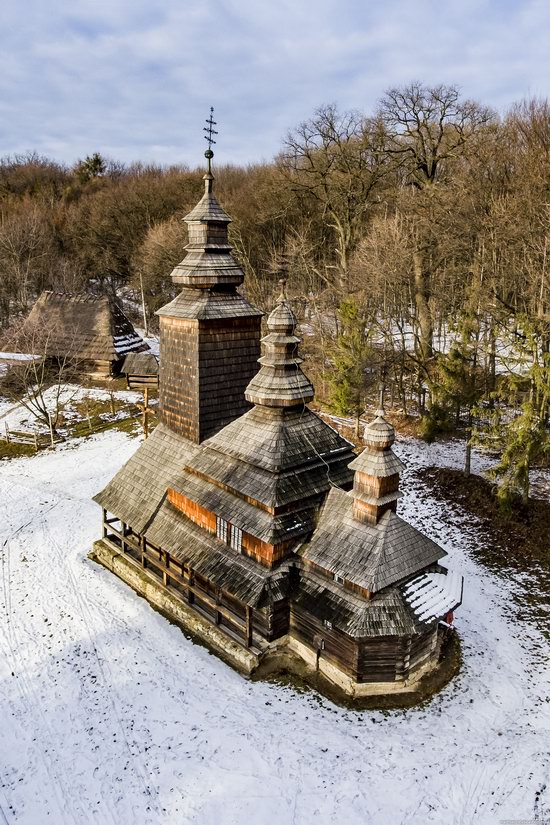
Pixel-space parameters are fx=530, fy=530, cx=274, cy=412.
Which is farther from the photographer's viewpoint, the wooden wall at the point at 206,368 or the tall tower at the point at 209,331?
the wooden wall at the point at 206,368

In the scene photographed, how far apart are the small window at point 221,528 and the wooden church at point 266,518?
0.04 metres

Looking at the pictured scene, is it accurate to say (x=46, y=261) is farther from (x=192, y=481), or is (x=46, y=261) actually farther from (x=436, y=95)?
(x=192, y=481)

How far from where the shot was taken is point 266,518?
11.2 m

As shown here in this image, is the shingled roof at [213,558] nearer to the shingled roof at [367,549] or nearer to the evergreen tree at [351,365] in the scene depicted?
the shingled roof at [367,549]

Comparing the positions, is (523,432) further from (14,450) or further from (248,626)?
(14,450)

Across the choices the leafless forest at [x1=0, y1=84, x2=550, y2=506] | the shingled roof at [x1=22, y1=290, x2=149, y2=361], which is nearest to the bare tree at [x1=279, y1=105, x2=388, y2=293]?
the leafless forest at [x1=0, y1=84, x2=550, y2=506]

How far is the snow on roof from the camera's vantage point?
10.5 meters

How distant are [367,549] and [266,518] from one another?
2.17 m

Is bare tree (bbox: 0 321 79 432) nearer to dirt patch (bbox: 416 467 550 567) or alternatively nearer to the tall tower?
the tall tower

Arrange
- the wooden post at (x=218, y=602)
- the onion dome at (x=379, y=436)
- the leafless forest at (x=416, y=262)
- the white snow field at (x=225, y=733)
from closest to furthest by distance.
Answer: the white snow field at (x=225, y=733)
the onion dome at (x=379, y=436)
the wooden post at (x=218, y=602)
the leafless forest at (x=416, y=262)

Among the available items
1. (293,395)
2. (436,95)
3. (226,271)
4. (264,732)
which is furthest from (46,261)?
(264,732)

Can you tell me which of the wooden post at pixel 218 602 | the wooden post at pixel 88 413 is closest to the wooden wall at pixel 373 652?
the wooden post at pixel 218 602

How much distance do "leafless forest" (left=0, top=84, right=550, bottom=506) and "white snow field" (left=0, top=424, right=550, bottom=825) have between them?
7076mm

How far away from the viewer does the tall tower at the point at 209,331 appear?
13023mm
